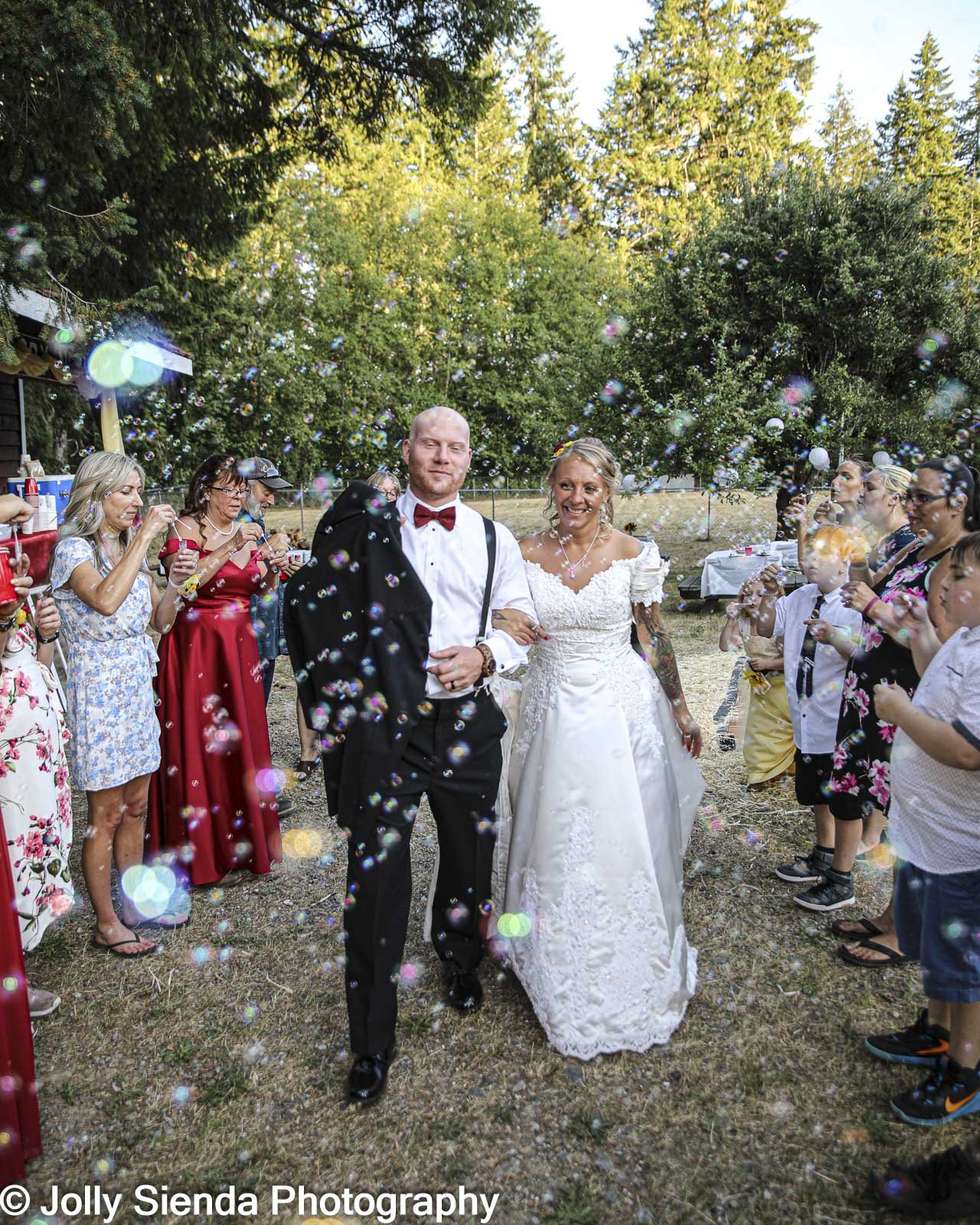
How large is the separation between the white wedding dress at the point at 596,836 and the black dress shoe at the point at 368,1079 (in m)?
0.62

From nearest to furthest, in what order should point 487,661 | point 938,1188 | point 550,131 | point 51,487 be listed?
point 938,1188, point 487,661, point 51,487, point 550,131

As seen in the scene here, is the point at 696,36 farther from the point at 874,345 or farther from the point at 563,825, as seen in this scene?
the point at 563,825

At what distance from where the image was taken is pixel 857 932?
377 centimetres

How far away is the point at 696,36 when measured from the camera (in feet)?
105

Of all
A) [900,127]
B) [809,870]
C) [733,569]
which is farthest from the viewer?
[900,127]

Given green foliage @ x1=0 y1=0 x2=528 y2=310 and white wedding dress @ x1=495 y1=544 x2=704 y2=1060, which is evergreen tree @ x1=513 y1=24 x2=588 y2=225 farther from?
white wedding dress @ x1=495 y1=544 x2=704 y2=1060

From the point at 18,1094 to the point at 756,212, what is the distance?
15259 mm

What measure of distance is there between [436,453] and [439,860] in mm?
1645

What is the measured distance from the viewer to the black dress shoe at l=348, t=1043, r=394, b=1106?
110 inches

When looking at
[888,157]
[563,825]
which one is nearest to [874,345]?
[563,825]

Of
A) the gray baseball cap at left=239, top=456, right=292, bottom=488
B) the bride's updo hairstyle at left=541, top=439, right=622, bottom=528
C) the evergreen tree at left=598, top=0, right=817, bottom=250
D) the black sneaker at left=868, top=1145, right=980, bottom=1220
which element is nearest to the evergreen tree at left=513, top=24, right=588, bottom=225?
the evergreen tree at left=598, top=0, right=817, bottom=250

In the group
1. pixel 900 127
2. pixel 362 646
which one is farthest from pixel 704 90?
pixel 362 646

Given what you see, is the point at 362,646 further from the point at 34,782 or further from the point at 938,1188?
the point at 938,1188

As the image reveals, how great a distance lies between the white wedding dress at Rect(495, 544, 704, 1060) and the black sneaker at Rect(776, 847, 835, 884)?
1.10 m
